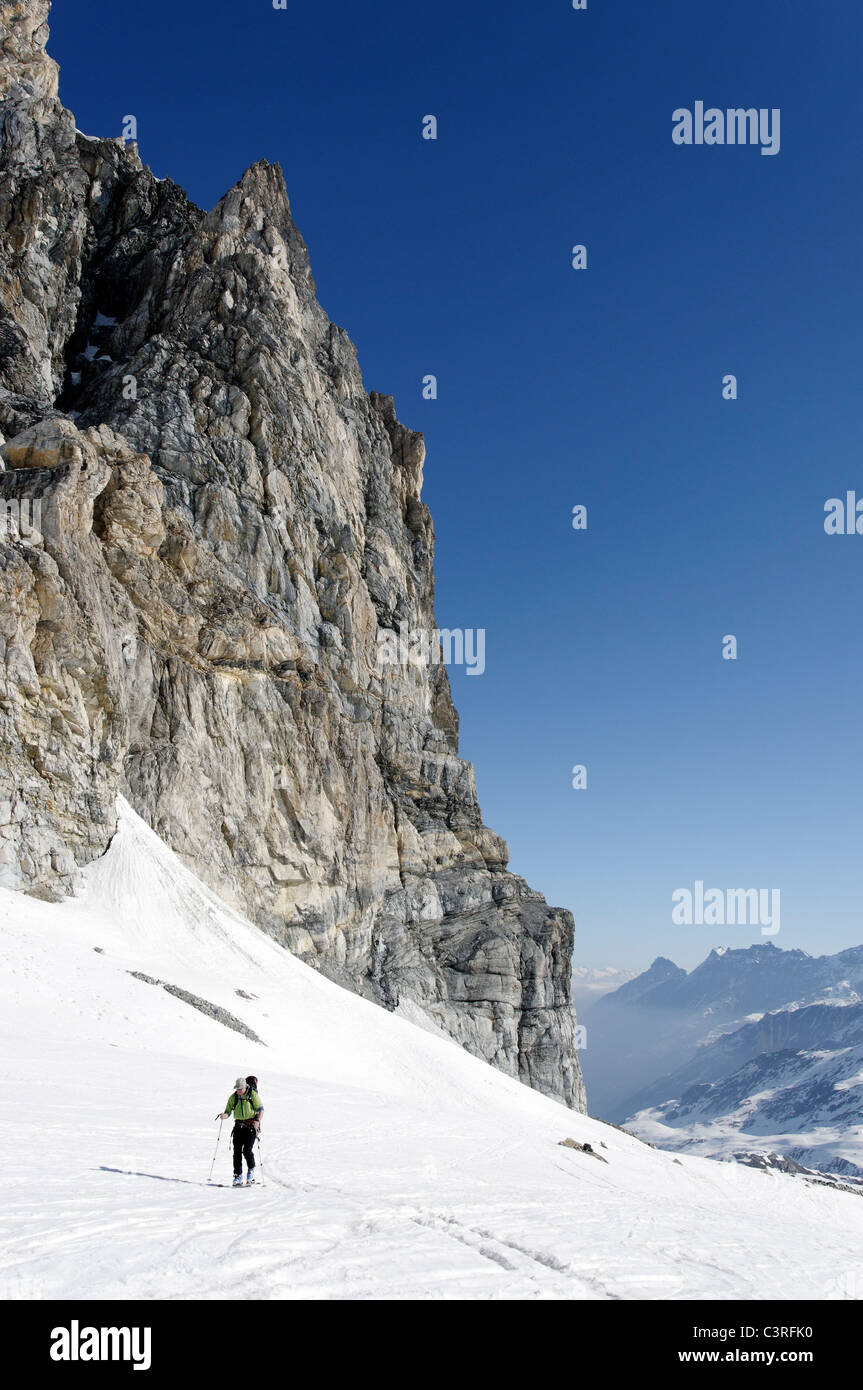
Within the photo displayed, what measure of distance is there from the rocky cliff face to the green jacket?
25.7 meters

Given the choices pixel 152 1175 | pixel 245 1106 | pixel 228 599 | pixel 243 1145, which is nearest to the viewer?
pixel 152 1175

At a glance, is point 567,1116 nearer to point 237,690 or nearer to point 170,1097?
point 170,1097

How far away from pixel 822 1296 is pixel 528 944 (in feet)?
215

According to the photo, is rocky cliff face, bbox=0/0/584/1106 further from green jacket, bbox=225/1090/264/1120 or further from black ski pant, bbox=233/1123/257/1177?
black ski pant, bbox=233/1123/257/1177

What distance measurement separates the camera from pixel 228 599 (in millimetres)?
56969

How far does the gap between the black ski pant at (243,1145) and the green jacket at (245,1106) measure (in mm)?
135

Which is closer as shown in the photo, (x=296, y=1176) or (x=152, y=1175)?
(x=152, y=1175)

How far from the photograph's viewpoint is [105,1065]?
60.7 feet

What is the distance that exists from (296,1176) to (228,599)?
48.5 meters

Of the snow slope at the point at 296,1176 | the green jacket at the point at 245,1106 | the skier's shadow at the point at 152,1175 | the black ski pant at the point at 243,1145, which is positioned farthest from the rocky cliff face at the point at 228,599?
the black ski pant at the point at 243,1145

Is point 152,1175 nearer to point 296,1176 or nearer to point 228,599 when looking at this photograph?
point 296,1176

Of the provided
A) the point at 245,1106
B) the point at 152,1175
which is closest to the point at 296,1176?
the point at 245,1106

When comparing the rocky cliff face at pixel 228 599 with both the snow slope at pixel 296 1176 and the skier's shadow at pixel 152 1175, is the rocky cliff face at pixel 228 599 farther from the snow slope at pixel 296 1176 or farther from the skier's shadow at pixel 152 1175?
the skier's shadow at pixel 152 1175

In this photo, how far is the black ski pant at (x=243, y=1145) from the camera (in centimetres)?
1101
